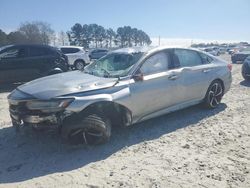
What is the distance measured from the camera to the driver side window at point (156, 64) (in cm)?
499

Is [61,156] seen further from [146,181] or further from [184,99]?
[184,99]

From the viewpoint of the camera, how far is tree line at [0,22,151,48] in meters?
53.1

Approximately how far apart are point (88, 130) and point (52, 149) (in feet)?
2.24

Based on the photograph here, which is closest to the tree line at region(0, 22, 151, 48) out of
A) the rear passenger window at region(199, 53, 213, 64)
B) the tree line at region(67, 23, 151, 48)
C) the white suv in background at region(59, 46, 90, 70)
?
the tree line at region(67, 23, 151, 48)

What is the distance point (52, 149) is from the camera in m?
4.38

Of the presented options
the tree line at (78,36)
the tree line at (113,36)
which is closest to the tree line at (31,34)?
the tree line at (78,36)

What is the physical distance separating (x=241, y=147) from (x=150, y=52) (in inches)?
89.0

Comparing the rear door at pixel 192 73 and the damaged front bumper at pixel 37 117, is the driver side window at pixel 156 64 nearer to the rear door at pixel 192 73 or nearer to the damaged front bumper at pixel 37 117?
the rear door at pixel 192 73

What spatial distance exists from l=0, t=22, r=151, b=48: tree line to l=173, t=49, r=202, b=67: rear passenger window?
4288 centimetres

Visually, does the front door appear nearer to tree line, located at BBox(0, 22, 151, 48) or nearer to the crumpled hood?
the crumpled hood

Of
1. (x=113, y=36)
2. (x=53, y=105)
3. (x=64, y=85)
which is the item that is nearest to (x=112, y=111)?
(x=64, y=85)

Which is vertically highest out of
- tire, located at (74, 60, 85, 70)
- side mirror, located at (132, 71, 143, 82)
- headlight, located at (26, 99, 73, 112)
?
side mirror, located at (132, 71, 143, 82)

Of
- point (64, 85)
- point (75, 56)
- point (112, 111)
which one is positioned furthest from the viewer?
point (75, 56)

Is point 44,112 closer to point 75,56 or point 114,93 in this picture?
point 114,93
